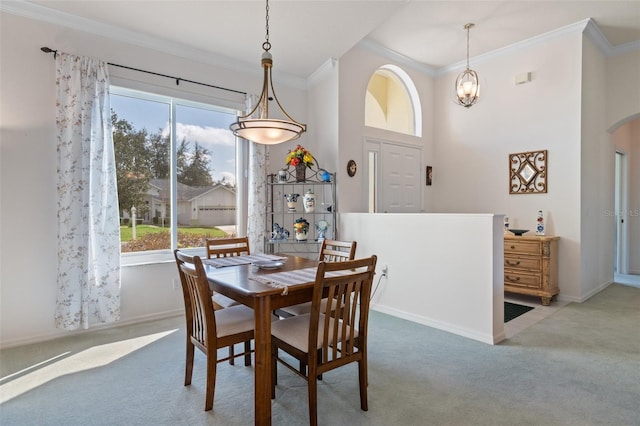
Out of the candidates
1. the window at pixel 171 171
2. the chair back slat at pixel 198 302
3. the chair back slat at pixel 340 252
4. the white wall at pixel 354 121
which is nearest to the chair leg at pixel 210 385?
the chair back slat at pixel 198 302

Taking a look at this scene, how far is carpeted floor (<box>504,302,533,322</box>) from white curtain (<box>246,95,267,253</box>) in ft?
9.39

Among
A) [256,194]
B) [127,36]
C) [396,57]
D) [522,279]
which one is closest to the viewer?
[127,36]

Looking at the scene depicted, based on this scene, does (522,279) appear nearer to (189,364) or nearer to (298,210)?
(298,210)

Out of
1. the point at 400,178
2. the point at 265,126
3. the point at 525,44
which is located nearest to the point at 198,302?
the point at 265,126

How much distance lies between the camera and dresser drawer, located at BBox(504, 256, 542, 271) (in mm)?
4090

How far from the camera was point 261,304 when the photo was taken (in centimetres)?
175

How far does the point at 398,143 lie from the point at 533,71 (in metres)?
1.93

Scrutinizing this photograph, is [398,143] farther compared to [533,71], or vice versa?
[398,143]

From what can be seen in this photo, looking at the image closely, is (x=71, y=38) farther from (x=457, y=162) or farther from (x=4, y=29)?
(x=457, y=162)

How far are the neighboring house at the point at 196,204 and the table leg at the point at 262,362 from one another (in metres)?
2.51

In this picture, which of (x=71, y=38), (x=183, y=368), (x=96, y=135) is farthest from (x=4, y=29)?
(x=183, y=368)

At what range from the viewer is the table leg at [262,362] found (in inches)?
68.2

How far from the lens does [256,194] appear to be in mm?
4109

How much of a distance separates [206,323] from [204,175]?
97.9 inches
